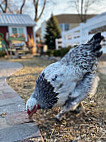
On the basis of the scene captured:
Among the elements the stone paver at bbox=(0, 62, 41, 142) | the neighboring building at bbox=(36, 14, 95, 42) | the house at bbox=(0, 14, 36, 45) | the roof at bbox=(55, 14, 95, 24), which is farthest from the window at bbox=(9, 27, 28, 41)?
the roof at bbox=(55, 14, 95, 24)

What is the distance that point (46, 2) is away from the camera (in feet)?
63.1

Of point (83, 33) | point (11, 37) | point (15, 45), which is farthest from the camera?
point (11, 37)

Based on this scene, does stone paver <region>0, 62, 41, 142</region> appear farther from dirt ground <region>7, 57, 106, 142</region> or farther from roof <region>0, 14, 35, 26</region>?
roof <region>0, 14, 35, 26</region>

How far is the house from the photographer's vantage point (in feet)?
38.1

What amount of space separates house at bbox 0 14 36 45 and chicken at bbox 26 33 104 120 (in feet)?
34.8

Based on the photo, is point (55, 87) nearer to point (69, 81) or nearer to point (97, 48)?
point (69, 81)

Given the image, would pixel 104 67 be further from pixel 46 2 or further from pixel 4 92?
pixel 46 2

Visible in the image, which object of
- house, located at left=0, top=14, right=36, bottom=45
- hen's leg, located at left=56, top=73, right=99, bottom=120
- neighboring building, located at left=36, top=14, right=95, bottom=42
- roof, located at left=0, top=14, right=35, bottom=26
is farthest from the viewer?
neighboring building, located at left=36, top=14, right=95, bottom=42

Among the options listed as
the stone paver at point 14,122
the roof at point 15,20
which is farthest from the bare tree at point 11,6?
the stone paver at point 14,122

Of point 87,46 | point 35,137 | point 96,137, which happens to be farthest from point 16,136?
point 87,46

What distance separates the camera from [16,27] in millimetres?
12125

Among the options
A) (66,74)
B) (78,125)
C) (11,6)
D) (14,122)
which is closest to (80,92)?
(66,74)

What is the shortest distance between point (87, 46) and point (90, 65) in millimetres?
311

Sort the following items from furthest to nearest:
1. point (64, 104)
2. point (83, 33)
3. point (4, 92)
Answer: point (83, 33) < point (4, 92) < point (64, 104)
